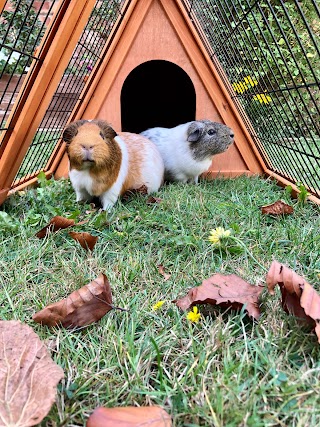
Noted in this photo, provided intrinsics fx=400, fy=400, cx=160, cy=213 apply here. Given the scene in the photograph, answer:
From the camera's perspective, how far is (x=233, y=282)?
52.0 inches

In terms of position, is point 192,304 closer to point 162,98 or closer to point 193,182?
point 193,182

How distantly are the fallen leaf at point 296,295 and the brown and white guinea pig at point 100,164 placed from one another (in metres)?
1.41

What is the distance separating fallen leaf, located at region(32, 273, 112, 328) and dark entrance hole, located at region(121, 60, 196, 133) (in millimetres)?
3437

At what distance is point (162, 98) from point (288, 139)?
2.36m

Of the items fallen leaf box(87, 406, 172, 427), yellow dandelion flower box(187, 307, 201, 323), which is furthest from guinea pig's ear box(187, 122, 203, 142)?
fallen leaf box(87, 406, 172, 427)

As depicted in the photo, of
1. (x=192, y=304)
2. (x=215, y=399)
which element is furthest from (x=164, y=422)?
(x=192, y=304)

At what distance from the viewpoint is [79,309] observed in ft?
3.89

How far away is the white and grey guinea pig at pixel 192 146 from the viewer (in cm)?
320

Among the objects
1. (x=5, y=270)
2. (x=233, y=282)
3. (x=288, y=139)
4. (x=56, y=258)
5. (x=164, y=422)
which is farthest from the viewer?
(x=288, y=139)

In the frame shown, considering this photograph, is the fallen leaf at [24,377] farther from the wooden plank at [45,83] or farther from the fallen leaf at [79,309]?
the wooden plank at [45,83]

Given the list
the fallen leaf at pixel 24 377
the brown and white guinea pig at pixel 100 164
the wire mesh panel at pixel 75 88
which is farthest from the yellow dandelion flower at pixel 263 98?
the fallen leaf at pixel 24 377

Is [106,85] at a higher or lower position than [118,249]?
higher

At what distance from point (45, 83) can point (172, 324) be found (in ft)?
5.25

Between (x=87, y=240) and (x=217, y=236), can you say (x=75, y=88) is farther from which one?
(x=217, y=236)
